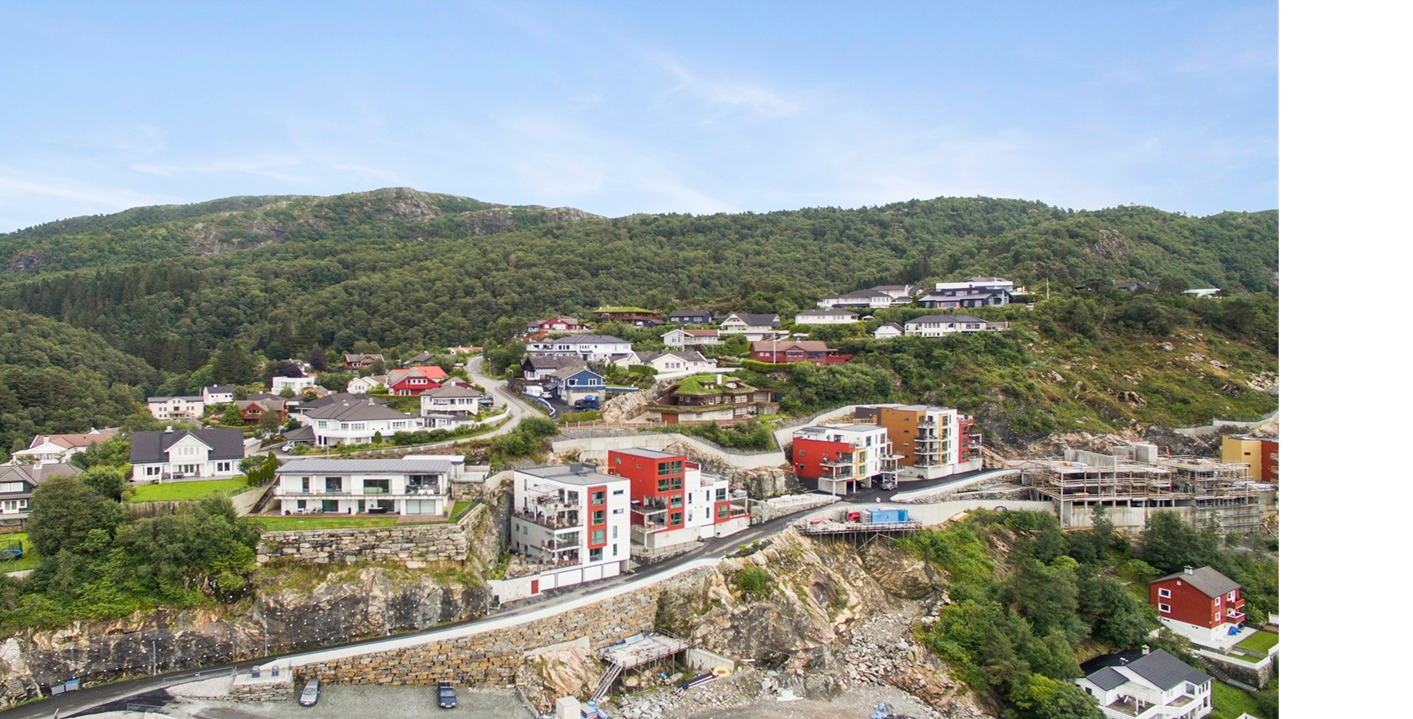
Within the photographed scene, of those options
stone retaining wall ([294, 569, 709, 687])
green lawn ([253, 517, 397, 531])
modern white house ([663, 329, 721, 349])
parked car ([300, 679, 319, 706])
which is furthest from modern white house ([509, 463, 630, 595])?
modern white house ([663, 329, 721, 349])

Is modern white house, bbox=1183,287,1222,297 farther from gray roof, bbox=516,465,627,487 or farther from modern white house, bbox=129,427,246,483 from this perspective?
modern white house, bbox=129,427,246,483

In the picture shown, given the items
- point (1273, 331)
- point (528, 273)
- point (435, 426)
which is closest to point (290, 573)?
point (435, 426)

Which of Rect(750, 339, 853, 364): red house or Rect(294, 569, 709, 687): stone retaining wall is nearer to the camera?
Rect(294, 569, 709, 687): stone retaining wall

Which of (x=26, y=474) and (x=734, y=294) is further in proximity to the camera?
(x=734, y=294)

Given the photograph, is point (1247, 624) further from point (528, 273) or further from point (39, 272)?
point (39, 272)

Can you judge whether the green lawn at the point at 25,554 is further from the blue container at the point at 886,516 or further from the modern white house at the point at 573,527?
the blue container at the point at 886,516

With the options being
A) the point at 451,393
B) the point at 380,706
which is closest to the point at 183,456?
the point at 451,393

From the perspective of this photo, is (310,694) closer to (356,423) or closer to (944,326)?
(356,423)
